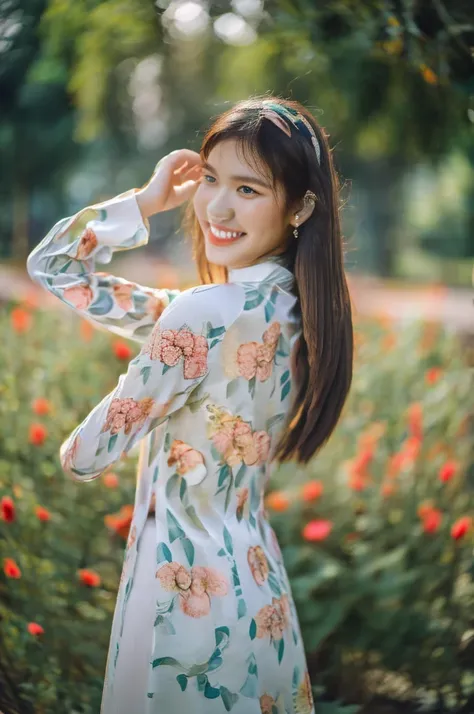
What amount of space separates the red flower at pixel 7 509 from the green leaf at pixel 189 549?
1.02 meters

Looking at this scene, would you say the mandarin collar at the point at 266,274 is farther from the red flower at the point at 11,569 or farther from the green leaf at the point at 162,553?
the red flower at the point at 11,569

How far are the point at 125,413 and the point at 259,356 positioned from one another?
10.6 inches

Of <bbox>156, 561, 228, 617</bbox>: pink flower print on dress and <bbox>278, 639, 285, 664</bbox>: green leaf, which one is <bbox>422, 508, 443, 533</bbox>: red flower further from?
<bbox>156, 561, 228, 617</bbox>: pink flower print on dress

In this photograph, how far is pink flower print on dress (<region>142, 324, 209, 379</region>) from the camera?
1.58 meters

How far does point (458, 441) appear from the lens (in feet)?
12.2

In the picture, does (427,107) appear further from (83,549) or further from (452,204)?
(452,204)

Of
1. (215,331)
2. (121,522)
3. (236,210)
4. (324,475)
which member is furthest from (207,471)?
(324,475)

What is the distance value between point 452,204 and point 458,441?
811 inches

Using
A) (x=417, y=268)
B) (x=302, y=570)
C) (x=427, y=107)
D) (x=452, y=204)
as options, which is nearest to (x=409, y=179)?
(x=452, y=204)

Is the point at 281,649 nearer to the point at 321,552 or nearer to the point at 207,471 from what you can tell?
the point at 207,471

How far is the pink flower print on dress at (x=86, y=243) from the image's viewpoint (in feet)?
5.90

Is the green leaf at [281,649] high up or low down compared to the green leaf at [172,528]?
down

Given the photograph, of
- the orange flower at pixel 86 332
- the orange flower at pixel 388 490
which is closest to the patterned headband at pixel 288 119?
the orange flower at pixel 388 490

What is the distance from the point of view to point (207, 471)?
1.66 m
